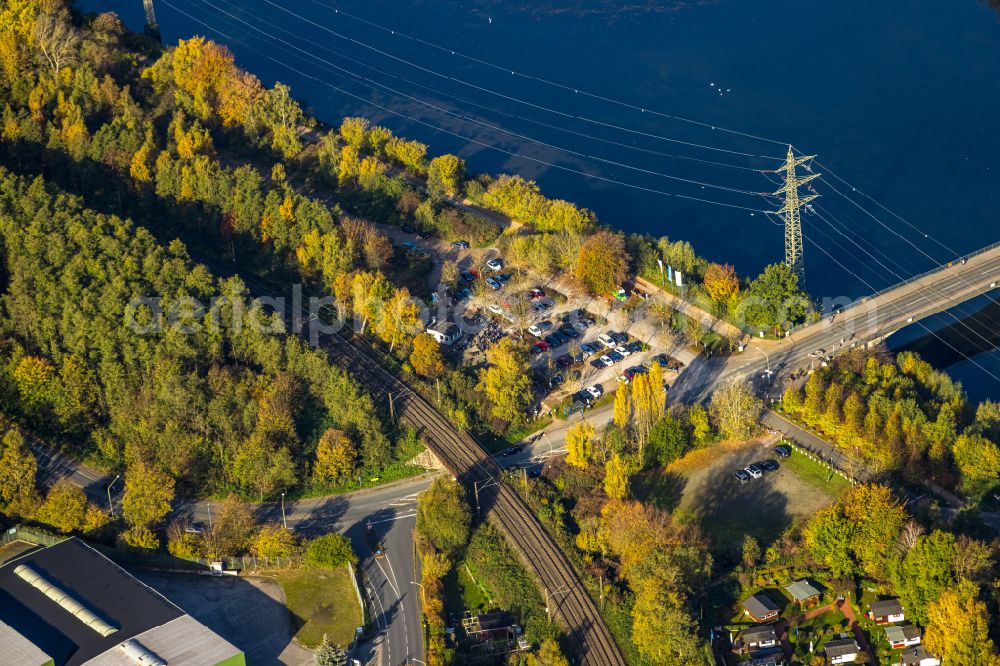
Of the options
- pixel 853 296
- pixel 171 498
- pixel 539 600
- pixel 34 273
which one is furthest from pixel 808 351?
pixel 34 273

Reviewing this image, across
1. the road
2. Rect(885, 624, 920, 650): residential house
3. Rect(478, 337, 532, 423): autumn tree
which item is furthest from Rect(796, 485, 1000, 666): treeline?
Rect(478, 337, 532, 423): autumn tree

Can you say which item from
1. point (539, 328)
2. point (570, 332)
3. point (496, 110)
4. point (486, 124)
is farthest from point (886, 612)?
point (496, 110)

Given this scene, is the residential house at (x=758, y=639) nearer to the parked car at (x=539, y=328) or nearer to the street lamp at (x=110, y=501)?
the parked car at (x=539, y=328)

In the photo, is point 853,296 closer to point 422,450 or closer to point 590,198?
point 590,198

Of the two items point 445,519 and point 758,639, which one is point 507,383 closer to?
point 445,519

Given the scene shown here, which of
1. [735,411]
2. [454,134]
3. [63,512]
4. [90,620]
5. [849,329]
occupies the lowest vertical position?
[90,620]

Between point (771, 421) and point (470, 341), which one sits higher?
point (470, 341)

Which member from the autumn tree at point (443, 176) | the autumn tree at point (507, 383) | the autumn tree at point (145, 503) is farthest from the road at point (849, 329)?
the autumn tree at point (145, 503)
